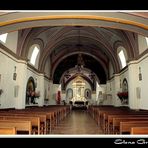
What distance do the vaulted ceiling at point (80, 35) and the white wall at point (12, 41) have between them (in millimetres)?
298

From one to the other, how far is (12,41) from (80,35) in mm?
8061

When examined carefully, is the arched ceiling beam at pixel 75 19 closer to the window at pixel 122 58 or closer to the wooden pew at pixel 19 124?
the wooden pew at pixel 19 124

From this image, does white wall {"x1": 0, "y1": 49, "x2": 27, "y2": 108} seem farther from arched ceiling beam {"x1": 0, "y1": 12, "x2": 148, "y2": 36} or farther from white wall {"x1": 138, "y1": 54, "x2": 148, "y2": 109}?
white wall {"x1": 138, "y1": 54, "x2": 148, "y2": 109}

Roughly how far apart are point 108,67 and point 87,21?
1560 cm

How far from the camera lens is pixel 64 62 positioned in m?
26.5

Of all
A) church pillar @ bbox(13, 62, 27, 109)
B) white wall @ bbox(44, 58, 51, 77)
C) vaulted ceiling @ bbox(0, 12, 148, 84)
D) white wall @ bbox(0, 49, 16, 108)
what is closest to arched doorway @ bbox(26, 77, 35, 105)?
church pillar @ bbox(13, 62, 27, 109)

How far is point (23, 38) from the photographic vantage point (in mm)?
12109

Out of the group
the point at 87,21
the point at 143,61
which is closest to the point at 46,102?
the point at 143,61

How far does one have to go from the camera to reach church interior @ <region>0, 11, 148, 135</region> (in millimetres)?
6773

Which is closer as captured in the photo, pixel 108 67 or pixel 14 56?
pixel 14 56

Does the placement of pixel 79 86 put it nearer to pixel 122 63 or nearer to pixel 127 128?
pixel 122 63

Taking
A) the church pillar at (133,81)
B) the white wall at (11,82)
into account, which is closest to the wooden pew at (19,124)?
the white wall at (11,82)

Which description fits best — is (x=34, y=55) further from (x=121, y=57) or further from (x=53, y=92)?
(x=53, y=92)

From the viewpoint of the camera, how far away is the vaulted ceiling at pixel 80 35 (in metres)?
7.32
